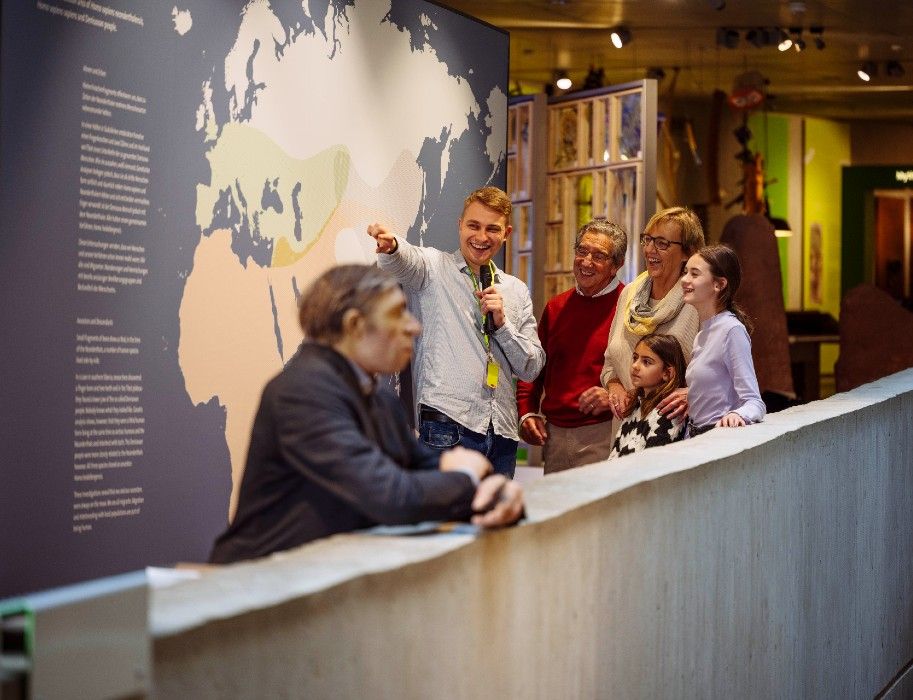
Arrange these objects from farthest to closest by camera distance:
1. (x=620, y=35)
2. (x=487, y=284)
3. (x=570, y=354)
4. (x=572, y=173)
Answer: (x=620, y=35) → (x=572, y=173) → (x=570, y=354) → (x=487, y=284)

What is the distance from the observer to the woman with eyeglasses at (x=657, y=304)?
4.91m

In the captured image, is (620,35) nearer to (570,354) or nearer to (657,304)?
(570,354)

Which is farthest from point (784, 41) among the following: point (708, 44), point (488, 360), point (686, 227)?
point (488, 360)

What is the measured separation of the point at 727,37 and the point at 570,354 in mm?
7982

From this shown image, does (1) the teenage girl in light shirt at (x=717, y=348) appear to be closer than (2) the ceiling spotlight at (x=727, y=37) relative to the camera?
Yes

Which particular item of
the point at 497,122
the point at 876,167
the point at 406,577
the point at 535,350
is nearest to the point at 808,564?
the point at 535,350

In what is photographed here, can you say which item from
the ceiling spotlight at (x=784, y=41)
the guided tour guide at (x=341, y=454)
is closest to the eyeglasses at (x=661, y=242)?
the guided tour guide at (x=341, y=454)

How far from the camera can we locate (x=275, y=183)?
498cm

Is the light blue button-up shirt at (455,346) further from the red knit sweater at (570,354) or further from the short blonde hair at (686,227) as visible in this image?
the short blonde hair at (686,227)

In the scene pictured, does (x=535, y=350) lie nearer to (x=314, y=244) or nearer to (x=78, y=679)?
(x=314, y=244)

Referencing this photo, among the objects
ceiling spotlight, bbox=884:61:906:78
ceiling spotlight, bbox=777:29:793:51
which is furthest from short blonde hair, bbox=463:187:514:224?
ceiling spotlight, bbox=884:61:906:78

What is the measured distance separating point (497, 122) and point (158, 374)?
272 centimetres

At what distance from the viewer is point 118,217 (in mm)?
4188

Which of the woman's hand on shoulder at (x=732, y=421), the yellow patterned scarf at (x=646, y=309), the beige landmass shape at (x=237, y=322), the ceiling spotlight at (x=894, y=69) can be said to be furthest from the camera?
the ceiling spotlight at (x=894, y=69)
